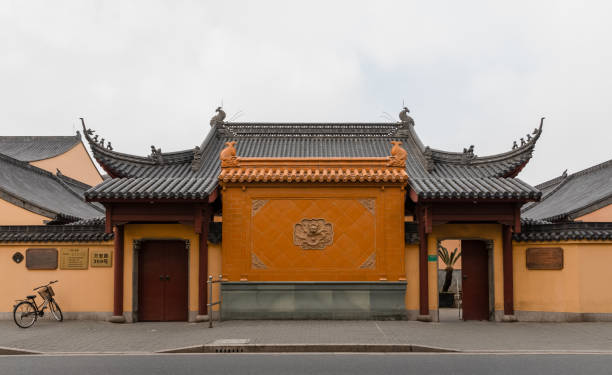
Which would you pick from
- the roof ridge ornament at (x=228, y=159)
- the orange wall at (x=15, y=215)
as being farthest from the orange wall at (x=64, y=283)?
→ the roof ridge ornament at (x=228, y=159)

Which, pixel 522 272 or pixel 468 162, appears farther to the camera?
pixel 468 162

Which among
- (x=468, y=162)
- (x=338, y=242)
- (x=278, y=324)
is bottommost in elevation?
(x=278, y=324)

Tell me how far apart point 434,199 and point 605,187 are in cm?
1231

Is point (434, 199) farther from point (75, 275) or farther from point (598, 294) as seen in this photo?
point (75, 275)

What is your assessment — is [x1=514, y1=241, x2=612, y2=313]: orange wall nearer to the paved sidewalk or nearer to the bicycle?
the paved sidewalk

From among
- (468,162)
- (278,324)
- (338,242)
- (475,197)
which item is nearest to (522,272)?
(475,197)

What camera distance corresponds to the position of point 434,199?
12656mm

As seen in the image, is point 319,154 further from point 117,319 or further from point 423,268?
point 117,319

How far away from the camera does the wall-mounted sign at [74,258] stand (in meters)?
14.0

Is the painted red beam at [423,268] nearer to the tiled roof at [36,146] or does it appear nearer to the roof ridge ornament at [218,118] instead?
the roof ridge ornament at [218,118]

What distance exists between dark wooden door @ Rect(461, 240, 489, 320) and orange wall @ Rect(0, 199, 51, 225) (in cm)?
1404

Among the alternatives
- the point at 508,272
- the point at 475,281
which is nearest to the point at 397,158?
the point at 475,281

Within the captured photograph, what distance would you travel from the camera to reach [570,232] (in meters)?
13.0

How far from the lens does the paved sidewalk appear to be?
9953 mm
